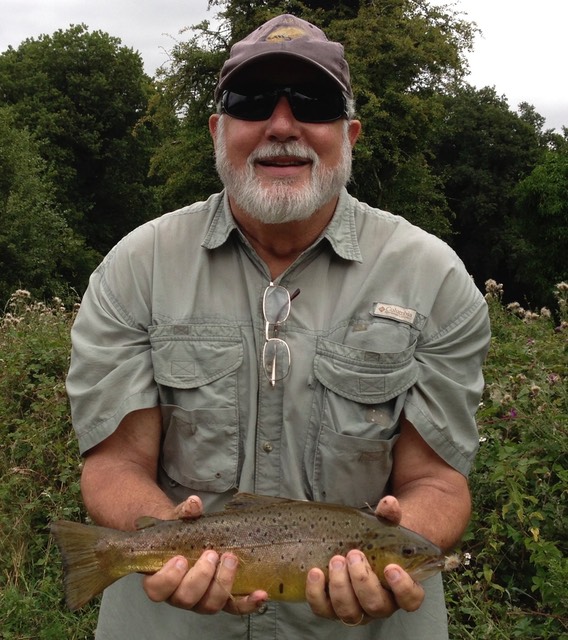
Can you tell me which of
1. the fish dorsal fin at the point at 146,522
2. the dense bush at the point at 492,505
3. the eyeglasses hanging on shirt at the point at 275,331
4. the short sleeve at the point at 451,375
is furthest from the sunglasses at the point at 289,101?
the dense bush at the point at 492,505

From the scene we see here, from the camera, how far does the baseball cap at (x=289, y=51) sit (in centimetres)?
317

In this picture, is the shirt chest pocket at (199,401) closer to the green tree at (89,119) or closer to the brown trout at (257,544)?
the brown trout at (257,544)

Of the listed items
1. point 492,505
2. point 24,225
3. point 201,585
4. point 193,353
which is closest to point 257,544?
point 201,585

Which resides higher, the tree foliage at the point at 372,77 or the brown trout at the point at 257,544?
the tree foliage at the point at 372,77

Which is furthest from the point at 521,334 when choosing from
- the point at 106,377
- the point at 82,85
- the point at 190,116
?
the point at 82,85

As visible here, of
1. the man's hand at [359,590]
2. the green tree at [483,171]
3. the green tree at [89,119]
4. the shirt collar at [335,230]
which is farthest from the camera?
the green tree at [483,171]

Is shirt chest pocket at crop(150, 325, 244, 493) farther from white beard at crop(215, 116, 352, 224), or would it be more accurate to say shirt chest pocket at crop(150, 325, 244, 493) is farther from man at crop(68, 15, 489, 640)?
white beard at crop(215, 116, 352, 224)

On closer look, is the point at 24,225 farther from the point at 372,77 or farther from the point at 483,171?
the point at 483,171

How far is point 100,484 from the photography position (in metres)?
3.06

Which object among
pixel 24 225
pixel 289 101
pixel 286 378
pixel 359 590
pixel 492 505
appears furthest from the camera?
pixel 24 225

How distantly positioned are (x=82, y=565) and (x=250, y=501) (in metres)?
0.60

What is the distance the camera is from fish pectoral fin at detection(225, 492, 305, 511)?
2.81m

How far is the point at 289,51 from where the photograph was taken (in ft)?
10.4

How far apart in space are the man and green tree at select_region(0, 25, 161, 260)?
Answer: 42.7m
